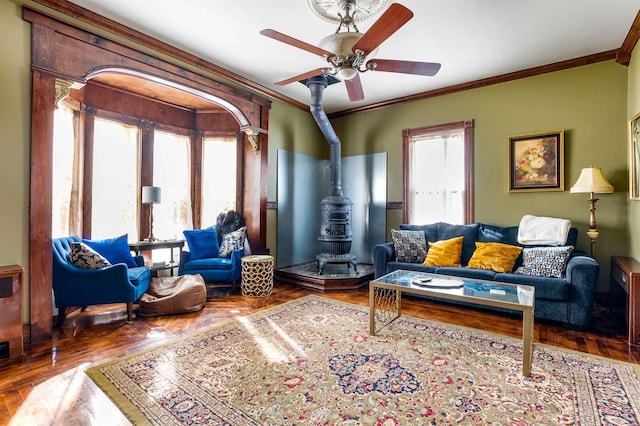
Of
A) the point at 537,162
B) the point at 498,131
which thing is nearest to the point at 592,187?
the point at 537,162

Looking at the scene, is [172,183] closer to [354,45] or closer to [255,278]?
[255,278]

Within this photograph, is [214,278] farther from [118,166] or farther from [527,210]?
[527,210]

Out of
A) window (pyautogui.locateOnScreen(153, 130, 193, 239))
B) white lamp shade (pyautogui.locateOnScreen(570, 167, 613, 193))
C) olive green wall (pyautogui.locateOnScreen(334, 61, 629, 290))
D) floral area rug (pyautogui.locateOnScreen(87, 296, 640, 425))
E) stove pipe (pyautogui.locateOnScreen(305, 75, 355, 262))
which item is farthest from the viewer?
window (pyautogui.locateOnScreen(153, 130, 193, 239))

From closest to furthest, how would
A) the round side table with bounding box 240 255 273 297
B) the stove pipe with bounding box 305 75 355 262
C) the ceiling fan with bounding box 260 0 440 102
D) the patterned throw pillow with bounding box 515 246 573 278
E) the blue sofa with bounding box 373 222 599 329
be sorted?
1. the ceiling fan with bounding box 260 0 440 102
2. the blue sofa with bounding box 373 222 599 329
3. the patterned throw pillow with bounding box 515 246 573 278
4. the round side table with bounding box 240 255 273 297
5. the stove pipe with bounding box 305 75 355 262

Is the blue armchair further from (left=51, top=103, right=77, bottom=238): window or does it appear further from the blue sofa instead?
the blue sofa

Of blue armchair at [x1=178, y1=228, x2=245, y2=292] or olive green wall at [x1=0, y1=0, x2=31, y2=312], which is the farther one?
blue armchair at [x1=178, y1=228, x2=245, y2=292]

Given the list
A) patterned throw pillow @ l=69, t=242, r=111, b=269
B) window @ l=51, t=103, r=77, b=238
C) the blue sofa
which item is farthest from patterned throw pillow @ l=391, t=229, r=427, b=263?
window @ l=51, t=103, r=77, b=238

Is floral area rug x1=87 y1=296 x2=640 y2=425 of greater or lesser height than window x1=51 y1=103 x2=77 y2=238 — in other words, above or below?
below

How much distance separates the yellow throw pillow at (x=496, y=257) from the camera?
3609mm

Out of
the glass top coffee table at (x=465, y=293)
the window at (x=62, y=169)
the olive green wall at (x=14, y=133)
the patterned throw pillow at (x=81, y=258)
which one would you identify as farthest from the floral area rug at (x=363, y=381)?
the window at (x=62, y=169)

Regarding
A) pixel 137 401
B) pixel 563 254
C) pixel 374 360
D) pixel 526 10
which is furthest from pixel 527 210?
pixel 137 401

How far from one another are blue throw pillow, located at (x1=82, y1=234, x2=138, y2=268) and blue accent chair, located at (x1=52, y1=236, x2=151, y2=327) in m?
0.34

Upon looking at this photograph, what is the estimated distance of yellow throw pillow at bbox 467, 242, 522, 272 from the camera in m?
3.61

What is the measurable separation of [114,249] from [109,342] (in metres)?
1.23
